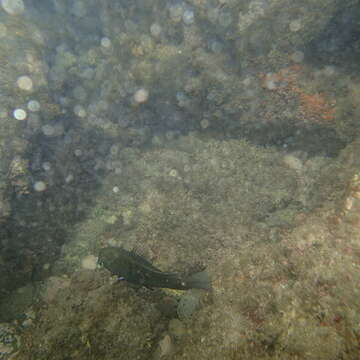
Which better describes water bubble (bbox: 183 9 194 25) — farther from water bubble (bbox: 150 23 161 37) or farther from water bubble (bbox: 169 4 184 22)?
water bubble (bbox: 150 23 161 37)

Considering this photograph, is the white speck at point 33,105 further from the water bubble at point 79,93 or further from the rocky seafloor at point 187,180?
the water bubble at point 79,93

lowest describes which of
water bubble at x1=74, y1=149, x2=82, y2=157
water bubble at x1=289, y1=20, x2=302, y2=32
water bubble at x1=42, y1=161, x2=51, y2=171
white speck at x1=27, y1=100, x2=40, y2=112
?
water bubble at x1=74, y1=149, x2=82, y2=157

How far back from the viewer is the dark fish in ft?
12.7

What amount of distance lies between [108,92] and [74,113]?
119 centimetres

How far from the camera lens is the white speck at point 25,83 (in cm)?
610

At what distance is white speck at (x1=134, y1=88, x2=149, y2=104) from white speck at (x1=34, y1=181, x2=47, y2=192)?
3.50m

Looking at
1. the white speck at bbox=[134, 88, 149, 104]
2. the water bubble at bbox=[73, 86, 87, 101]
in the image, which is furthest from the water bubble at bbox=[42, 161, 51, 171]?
the white speck at bbox=[134, 88, 149, 104]

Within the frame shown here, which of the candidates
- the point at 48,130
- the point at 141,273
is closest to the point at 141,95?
the point at 48,130

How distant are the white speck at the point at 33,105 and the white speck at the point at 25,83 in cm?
30

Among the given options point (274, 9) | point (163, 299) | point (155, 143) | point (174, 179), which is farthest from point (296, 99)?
point (163, 299)

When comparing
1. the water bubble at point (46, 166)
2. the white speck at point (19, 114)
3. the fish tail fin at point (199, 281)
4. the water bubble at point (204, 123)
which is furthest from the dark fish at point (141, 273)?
the water bubble at point (204, 123)

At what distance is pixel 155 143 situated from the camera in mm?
8273

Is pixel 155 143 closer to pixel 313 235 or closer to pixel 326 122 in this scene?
pixel 326 122

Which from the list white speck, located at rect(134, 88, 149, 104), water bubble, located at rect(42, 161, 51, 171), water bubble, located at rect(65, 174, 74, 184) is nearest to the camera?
water bubble, located at rect(42, 161, 51, 171)
